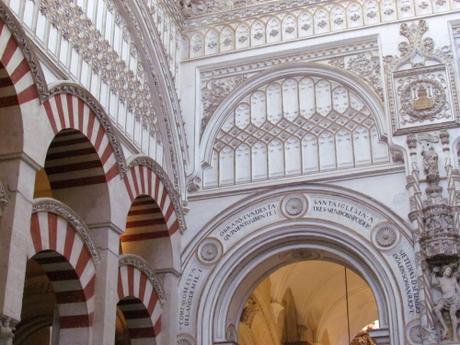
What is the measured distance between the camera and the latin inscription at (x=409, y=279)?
36.6 ft

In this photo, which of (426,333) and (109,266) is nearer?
(109,266)

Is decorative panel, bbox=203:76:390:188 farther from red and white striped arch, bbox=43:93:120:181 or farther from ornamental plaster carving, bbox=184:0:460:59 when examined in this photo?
red and white striped arch, bbox=43:93:120:181

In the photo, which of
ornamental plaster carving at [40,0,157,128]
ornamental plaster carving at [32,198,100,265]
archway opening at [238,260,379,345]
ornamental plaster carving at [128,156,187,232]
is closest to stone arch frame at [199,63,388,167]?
ornamental plaster carving at [128,156,187,232]

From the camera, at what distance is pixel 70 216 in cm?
919

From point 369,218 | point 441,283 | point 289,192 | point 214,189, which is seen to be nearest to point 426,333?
point 441,283

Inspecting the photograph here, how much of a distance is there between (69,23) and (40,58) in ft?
3.64

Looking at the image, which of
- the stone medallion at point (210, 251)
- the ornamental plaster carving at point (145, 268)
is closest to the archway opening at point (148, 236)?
the ornamental plaster carving at point (145, 268)

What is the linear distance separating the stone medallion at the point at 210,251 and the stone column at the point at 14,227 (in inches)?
179

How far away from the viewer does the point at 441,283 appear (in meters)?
10.8

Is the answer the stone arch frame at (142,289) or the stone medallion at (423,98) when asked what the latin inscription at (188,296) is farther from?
the stone medallion at (423,98)

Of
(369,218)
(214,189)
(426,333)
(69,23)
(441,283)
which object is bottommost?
(426,333)

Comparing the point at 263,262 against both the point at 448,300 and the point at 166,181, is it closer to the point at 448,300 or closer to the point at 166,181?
the point at 166,181

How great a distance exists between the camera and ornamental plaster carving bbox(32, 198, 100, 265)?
866 cm

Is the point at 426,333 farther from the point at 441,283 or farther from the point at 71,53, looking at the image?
the point at 71,53
